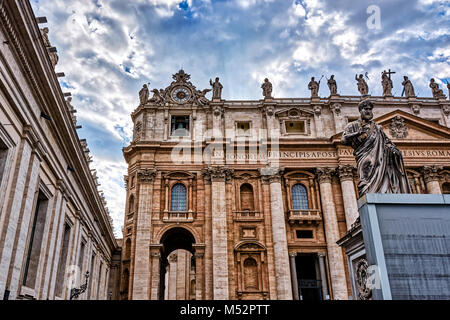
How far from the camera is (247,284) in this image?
29969mm

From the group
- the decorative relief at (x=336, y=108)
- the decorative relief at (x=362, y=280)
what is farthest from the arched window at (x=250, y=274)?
the decorative relief at (x=362, y=280)

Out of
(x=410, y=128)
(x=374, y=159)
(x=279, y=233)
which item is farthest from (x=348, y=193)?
(x=374, y=159)

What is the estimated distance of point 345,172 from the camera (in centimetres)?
3216

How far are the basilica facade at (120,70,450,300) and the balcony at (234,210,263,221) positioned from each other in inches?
3.2

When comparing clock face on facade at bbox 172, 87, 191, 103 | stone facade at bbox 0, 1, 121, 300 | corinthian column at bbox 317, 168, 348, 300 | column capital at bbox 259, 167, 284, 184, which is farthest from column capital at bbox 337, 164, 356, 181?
stone facade at bbox 0, 1, 121, 300

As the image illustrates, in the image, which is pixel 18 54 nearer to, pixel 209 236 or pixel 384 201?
pixel 384 201

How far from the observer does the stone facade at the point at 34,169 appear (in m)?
11.5

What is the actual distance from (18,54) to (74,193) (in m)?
10.7

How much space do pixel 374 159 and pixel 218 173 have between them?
78.7ft

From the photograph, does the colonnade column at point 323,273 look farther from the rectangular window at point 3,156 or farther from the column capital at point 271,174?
the rectangular window at point 3,156

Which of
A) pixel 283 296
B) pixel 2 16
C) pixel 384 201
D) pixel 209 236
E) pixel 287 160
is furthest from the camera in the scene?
pixel 287 160

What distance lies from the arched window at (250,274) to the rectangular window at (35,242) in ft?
58.1
